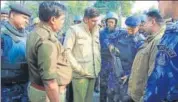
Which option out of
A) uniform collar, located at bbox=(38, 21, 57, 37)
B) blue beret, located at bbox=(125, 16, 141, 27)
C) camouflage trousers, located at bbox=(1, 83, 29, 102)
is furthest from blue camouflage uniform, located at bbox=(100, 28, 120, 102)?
uniform collar, located at bbox=(38, 21, 57, 37)

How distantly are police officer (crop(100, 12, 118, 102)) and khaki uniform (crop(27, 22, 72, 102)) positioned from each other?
3.33m

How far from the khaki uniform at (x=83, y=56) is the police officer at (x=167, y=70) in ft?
10.2

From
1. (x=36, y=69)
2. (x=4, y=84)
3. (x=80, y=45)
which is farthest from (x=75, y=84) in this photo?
(x=36, y=69)

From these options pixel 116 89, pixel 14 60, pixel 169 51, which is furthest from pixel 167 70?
pixel 116 89

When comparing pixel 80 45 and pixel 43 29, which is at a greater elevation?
pixel 43 29

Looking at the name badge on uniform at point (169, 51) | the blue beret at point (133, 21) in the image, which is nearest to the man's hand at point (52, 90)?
the name badge on uniform at point (169, 51)

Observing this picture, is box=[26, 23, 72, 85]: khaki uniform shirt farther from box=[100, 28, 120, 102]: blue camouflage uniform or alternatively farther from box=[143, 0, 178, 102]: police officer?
box=[100, 28, 120, 102]: blue camouflage uniform

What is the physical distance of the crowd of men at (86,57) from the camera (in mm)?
2754

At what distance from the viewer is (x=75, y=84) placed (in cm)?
604

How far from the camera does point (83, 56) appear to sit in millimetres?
5965

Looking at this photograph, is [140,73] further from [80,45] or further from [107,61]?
[107,61]

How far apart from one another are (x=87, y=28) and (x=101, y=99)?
2.02 meters

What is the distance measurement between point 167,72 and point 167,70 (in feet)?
0.05

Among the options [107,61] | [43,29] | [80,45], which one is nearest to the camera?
[43,29]
